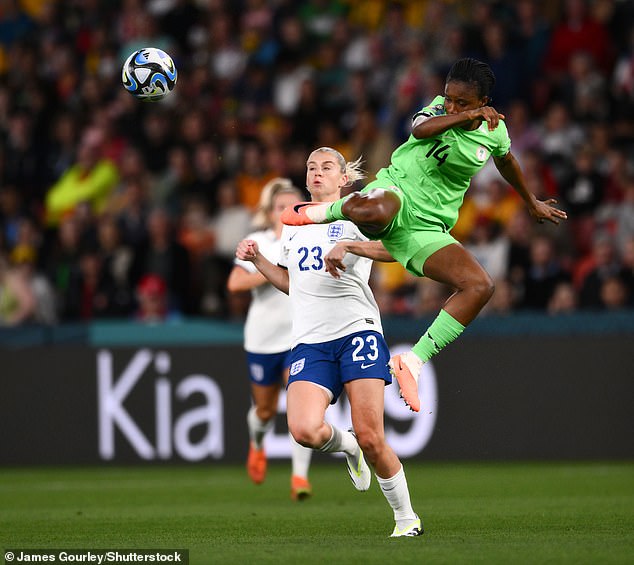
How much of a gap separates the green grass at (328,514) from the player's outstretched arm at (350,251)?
5.25 ft

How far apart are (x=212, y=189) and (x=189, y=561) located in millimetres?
10713

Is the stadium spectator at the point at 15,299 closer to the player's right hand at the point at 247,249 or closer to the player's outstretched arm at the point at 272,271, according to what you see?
the player's outstretched arm at the point at 272,271

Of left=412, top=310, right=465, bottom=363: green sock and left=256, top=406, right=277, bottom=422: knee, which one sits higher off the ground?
left=412, top=310, right=465, bottom=363: green sock

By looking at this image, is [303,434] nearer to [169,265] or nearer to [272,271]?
[272,271]

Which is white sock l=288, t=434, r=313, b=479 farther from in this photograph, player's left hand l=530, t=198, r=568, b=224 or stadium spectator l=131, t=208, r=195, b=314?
stadium spectator l=131, t=208, r=195, b=314

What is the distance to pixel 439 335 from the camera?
309 inches

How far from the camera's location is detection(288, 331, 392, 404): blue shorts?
26.2ft

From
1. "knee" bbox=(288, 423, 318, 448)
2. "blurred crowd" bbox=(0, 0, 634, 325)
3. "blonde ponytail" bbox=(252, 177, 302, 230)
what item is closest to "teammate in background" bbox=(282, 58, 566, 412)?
"knee" bbox=(288, 423, 318, 448)

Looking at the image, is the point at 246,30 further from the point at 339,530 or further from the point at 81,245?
the point at 339,530

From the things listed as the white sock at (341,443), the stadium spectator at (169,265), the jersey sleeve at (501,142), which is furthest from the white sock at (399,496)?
the stadium spectator at (169,265)

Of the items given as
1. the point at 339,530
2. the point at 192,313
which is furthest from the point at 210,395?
the point at 339,530

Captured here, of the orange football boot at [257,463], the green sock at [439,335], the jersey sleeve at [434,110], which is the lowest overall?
the orange football boot at [257,463]

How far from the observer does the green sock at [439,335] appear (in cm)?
782

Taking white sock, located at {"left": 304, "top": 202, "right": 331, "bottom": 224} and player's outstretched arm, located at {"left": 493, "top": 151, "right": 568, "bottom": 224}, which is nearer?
white sock, located at {"left": 304, "top": 202, "right": 331, "bottom": 224}
